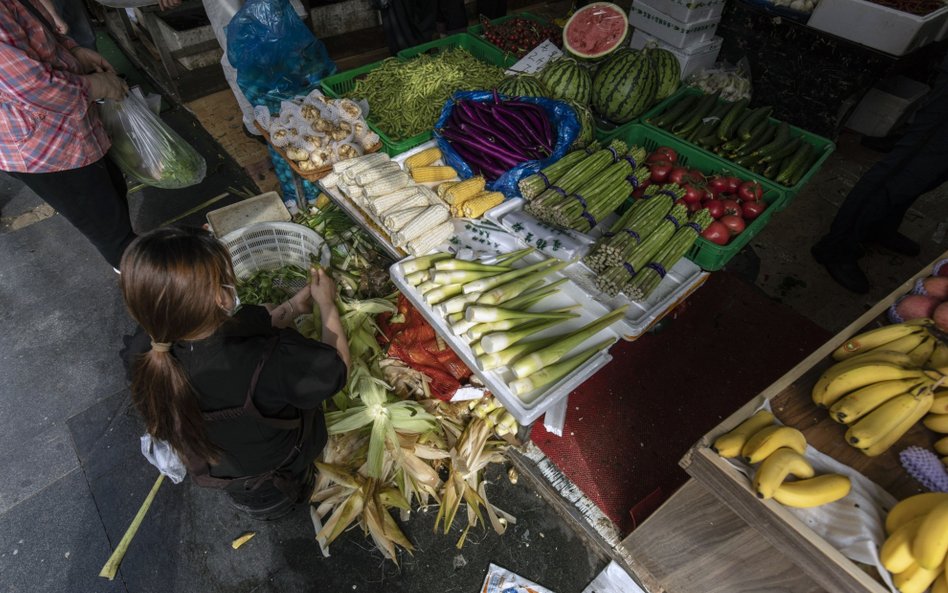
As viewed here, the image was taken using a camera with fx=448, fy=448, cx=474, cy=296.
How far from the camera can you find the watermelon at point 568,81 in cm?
390

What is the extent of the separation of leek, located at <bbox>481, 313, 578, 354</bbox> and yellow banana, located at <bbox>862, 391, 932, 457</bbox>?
1.36m

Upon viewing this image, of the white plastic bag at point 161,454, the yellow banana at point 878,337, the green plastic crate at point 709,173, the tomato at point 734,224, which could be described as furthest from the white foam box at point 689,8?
the white plastic bag at point 161,454

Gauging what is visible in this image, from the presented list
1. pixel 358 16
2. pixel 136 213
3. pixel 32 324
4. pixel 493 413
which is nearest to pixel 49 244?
pixel 136 213

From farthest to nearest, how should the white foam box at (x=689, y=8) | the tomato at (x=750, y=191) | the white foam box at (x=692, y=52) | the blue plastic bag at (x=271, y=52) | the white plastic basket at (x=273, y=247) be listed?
the white foam box at (x=692, y=52) < the white foam box at (x=689, y=8) < the blue plastic bag at (x=271, y=52) < the white plastic basket at (x=273, y=247) < the tomato at (x=750, y=191)

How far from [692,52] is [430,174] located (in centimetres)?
373

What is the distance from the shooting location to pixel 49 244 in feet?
14.4

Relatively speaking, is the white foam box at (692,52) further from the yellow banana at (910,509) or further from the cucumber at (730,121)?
the yellow banana at (910,509)

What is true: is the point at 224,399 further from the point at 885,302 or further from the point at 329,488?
the point at 885,302

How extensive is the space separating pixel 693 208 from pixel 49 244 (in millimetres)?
5802

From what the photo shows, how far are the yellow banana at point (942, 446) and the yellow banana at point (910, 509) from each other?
1.31 feet

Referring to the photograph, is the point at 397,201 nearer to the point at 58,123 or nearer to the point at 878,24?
the point at 58,123

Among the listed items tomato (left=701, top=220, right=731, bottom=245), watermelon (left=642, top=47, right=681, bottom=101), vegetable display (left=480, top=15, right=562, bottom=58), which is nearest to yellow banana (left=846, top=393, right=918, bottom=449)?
tomato (left=701, top=220, right=731, bottom=245)

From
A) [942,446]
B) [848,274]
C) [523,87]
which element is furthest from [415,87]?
[848,274]

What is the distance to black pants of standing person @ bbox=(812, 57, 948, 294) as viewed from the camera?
348cm
